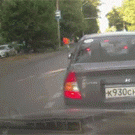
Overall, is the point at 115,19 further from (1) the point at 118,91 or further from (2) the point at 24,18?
(1) the point at 118,91

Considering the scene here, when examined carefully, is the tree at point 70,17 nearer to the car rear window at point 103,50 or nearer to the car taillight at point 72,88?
the car rear window at point 103,50

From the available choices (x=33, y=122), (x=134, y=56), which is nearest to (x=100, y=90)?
(x=134, y=56)

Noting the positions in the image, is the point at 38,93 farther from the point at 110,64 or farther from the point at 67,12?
the point at 67,12

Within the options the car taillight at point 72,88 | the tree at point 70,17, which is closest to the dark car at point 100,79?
the car taillight at point 72,88

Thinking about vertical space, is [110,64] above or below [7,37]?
above

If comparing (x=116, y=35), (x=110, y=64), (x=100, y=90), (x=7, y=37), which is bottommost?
(x=7, y=37)

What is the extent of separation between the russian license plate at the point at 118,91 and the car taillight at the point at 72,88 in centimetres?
38

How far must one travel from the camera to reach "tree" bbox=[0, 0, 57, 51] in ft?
105

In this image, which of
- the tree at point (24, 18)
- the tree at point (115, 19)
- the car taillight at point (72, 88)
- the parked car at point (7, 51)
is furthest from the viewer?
the tree at point (115, 19)

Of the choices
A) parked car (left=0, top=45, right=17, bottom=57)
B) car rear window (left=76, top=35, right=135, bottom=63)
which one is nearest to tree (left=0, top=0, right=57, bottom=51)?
parked car (left=0, top=45, right=17, bottom=57)

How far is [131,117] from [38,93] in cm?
607

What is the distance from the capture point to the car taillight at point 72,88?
4191 millimetres

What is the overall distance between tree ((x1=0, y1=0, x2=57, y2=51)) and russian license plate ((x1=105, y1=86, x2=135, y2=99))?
1125 inches

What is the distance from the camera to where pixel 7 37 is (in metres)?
33.0
